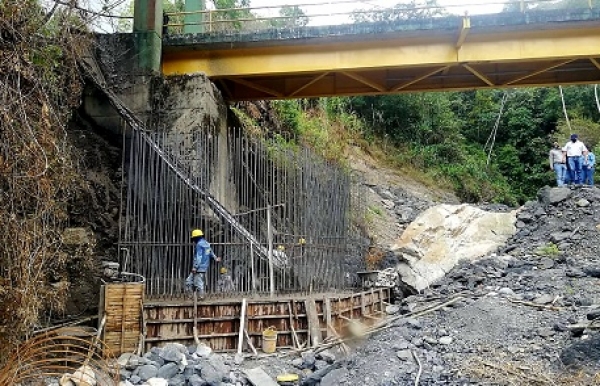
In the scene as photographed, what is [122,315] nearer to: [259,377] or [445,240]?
[259,377]

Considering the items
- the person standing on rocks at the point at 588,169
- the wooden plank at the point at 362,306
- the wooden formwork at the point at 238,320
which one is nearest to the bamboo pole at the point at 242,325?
the wooden formwork at the point at 238,320

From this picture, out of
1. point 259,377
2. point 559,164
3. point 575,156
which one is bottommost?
point 259,377

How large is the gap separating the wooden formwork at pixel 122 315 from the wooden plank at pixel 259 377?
201 centimetres

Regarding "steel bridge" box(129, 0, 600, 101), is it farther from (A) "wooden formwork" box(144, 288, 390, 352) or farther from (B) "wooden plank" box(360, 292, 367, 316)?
(A) "wooden formwork" box(144, 288, 390, 352)

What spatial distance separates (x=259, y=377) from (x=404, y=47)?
9.39 meters

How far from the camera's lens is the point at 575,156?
1488 cm

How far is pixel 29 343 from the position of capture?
5.19m

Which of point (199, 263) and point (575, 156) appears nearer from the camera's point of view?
point (199, 263)

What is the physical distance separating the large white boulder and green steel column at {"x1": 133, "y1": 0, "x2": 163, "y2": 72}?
8188 mm

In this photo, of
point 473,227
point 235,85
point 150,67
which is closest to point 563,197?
point 473,227

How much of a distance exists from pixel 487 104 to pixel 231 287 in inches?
1050

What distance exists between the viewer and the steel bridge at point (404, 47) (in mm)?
13266

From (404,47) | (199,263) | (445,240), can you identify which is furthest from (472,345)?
(404,47)

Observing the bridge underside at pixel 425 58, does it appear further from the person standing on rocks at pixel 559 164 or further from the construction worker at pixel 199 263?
the construction worker at pixel 199 263
